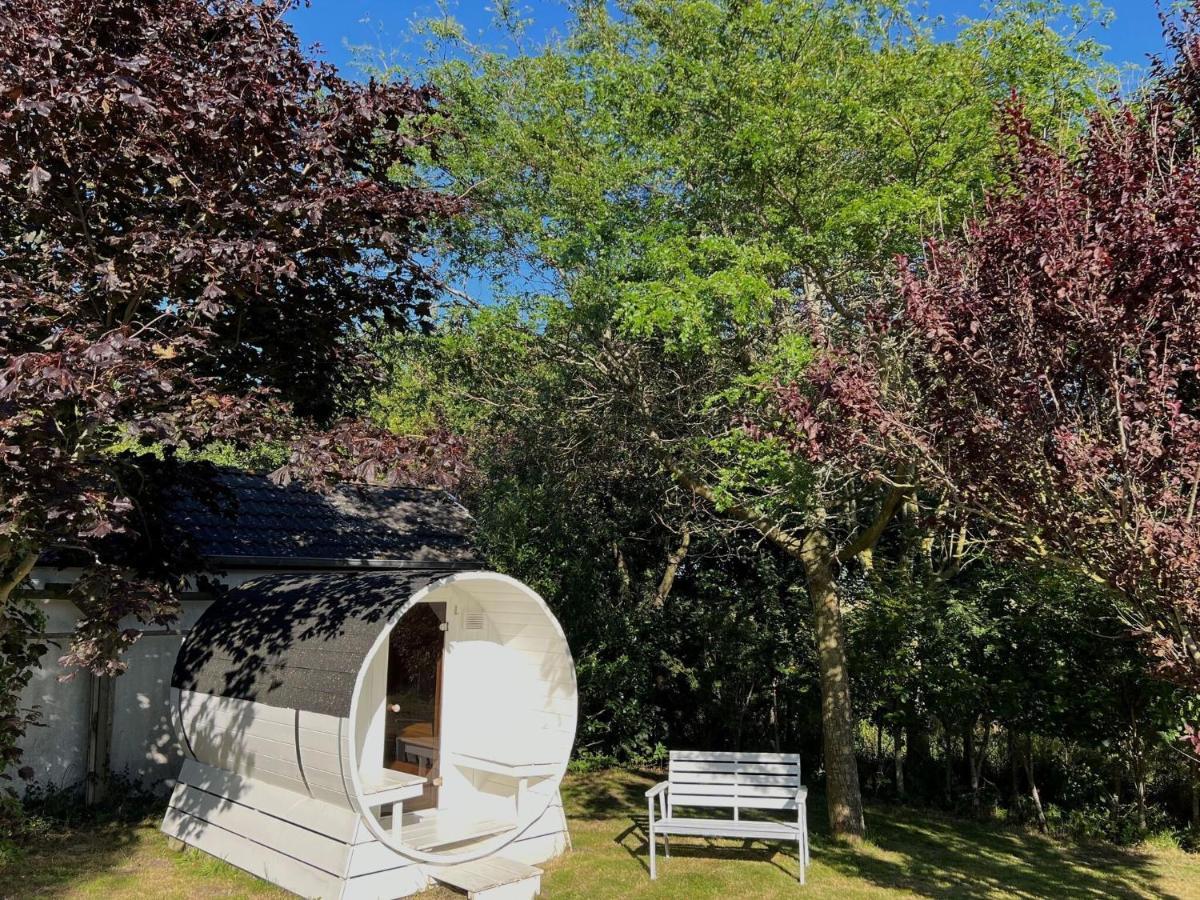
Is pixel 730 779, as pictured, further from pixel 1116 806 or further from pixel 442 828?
pixel 1116 806

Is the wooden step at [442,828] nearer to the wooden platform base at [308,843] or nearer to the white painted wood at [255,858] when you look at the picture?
the wooden platform base at [308,843]

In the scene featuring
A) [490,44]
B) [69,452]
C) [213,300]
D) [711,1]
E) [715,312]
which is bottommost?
[69,452]

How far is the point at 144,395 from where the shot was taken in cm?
599

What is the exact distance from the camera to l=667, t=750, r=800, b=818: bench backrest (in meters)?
8.39

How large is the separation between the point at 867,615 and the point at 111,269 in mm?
8777

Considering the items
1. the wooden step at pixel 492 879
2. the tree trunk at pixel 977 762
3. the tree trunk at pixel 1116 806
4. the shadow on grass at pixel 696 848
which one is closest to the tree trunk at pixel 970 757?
the tree trunk at pixel 977 762

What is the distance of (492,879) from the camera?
7.00 metres

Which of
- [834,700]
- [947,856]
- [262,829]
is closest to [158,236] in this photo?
[262,829]

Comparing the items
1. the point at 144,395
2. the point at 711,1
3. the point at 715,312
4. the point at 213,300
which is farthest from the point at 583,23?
the point at 144,395

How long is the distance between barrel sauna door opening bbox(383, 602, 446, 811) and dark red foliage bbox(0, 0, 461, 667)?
2.49 metres

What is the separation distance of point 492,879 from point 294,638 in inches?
103

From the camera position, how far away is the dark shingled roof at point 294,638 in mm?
6996

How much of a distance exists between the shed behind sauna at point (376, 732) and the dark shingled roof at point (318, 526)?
1568 millimetres

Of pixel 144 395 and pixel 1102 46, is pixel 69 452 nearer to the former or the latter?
pixel 144 395
